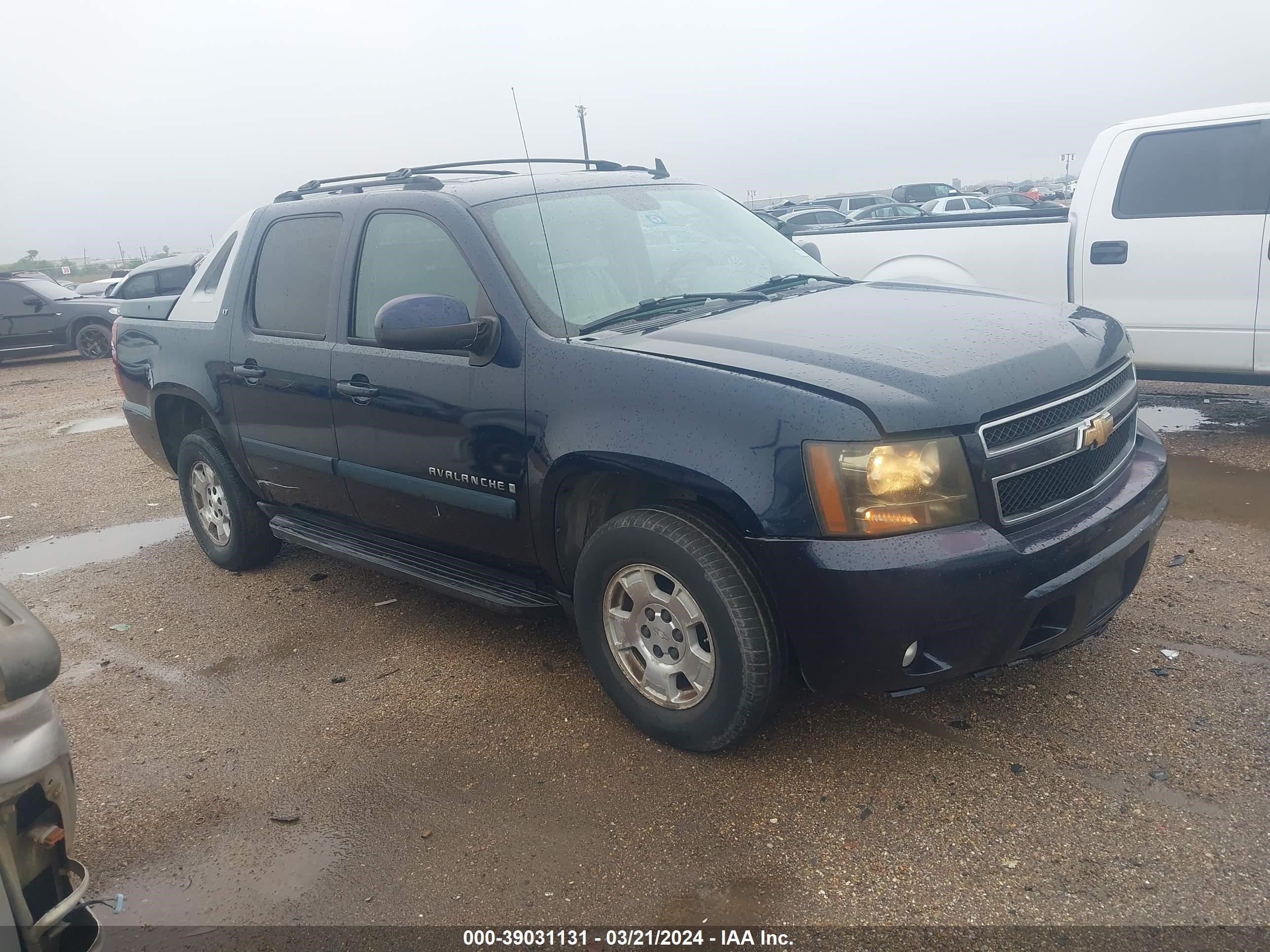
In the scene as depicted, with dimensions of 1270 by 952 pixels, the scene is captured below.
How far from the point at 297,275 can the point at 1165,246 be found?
5.00m

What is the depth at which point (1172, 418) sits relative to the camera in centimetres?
704

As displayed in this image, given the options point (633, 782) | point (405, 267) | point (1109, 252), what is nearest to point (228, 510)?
point (405, 267)

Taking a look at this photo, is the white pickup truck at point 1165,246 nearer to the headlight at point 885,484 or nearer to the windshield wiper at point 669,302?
the windshield wiper at point 669,302

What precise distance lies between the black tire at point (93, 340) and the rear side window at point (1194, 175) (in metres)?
15.4

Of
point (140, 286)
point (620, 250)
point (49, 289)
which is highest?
point (49, 289)

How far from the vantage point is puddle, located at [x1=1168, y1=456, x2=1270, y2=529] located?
488 cm

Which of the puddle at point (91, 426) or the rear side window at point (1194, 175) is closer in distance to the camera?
the rear side window at point (1194, 175)

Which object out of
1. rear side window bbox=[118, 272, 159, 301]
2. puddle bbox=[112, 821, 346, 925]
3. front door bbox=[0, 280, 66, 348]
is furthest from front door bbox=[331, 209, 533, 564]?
front door bbox=[0, 280, 66, 348]

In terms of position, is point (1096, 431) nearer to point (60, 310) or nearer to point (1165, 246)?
point (1165, 246)

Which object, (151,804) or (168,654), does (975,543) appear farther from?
(168,654)

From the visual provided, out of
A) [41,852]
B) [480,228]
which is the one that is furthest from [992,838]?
[480,228]

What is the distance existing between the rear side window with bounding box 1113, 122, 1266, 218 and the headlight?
172 inches

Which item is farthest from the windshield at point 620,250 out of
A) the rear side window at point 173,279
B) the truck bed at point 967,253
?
the rear side window at point 173,279

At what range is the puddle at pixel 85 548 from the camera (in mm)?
5734
